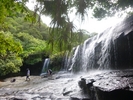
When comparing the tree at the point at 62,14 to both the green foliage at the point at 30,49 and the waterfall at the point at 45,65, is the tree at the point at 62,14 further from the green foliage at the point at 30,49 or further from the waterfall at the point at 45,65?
the green foliage at the point at 30,49

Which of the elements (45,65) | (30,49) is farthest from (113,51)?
(30,49)

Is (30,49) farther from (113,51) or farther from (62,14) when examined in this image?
(62,14)

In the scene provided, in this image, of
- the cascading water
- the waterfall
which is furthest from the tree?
the waterfall

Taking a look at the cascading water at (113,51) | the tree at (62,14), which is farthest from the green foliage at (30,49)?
the tree at (62,14)

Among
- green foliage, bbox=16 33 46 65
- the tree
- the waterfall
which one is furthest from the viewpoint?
green foliage, bbox=16 33 46 65

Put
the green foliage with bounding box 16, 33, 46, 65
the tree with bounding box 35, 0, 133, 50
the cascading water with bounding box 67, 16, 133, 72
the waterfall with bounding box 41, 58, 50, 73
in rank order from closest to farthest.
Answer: the tree with bounding box 35, 0, 133, 50 → the cascading water with bounding box 67, 16, 133, 72 → the waterfall with bounding box 41, 58, 50, 73 → the green foliage with bounding box 16, 33, 46, 65

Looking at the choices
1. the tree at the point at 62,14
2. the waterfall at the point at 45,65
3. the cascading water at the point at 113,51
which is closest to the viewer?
the tree at the point at 62,14

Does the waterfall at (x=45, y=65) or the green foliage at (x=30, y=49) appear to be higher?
the green foliage at (x=30, y=49)

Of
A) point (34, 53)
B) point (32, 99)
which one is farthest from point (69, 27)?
point (34, 53)

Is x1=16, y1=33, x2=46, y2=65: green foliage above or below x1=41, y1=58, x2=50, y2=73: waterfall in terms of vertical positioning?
above

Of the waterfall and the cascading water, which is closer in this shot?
the cascading water

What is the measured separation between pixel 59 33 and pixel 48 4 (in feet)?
2.32

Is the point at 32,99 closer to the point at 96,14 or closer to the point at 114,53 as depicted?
the point at 114,53

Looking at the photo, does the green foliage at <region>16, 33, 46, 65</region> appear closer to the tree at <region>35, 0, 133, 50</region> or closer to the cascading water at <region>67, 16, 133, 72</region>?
the cascading water at <region>67, 16, 133, 72</region>
